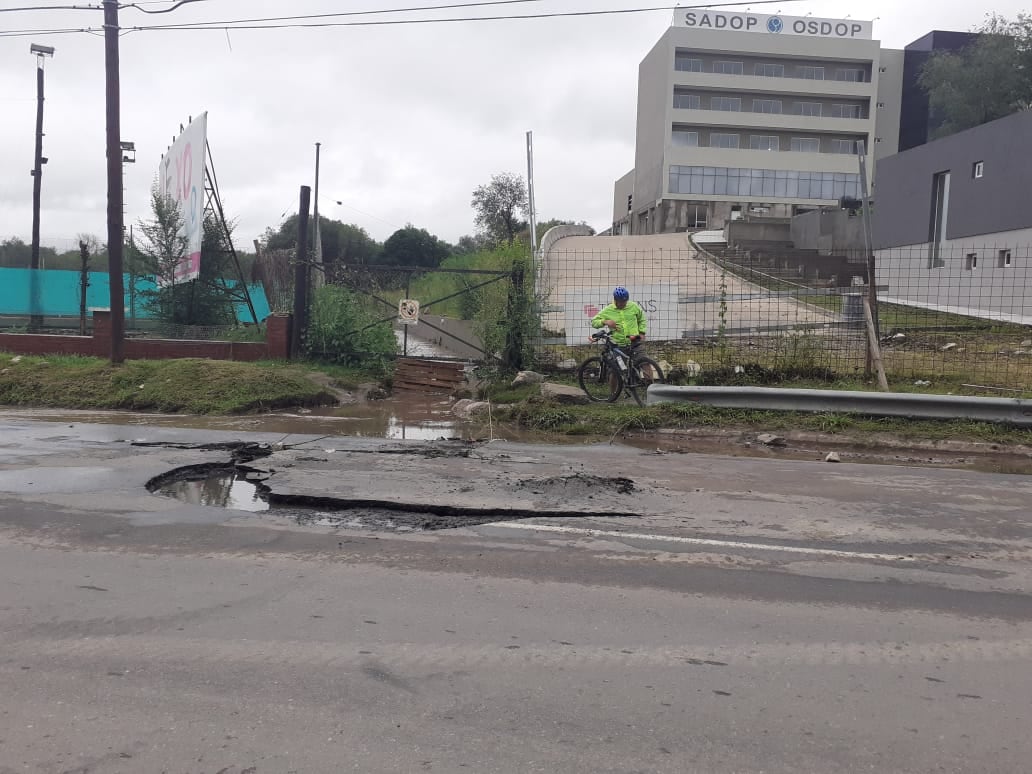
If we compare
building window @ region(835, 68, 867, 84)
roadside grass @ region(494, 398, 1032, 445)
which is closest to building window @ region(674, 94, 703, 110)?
building window @ region(835, 68, 867, 84)

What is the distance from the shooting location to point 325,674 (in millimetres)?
3447

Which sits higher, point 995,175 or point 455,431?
point 995,175

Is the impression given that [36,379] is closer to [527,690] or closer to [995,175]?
[527,690]

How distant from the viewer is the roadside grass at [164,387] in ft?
40.7

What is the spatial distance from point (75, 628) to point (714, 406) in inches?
344

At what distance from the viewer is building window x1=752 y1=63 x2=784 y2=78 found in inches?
2411

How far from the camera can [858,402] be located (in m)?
10.5

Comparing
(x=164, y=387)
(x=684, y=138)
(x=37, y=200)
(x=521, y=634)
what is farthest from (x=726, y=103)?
(x=521, y=634)

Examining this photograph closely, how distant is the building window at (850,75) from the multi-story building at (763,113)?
7 centimetres

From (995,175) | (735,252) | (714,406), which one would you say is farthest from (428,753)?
(735,252)

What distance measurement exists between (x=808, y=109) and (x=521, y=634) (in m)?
66.0

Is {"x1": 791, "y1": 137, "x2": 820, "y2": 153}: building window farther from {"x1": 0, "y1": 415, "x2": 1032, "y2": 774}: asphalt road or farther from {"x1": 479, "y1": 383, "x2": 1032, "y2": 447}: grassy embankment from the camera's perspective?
{"x1": 0, "y1": 415, "x2": 1032, "y2": 774}: asphalt road

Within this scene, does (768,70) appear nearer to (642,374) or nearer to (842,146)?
→ (842,146)

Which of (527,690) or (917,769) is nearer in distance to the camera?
(917,769)
